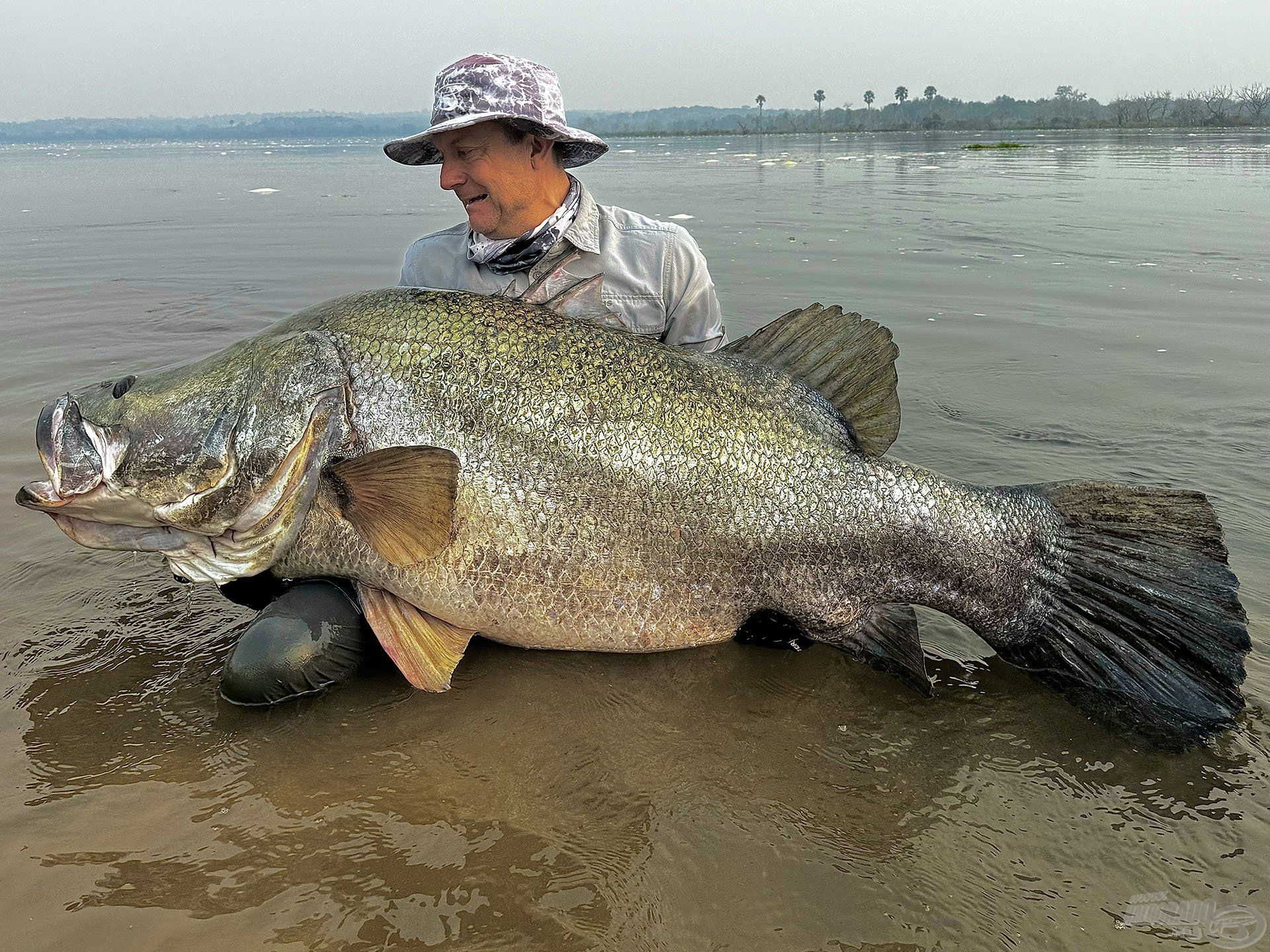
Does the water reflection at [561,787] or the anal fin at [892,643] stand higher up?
the anal fin at [892,643]

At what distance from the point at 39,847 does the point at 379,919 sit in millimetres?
990

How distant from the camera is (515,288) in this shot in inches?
155

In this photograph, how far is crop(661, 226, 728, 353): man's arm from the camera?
4.10 metres

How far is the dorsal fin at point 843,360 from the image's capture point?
3.22 m

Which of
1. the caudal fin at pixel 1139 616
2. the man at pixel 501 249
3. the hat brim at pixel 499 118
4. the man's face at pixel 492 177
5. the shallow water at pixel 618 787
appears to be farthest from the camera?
the man's face at pixel 492 177

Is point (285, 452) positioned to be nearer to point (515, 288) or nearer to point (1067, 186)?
point (515, 288)

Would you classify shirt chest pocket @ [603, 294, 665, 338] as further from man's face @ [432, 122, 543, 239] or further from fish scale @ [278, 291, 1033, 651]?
fish scale @ [278, 291, 1033, 651]

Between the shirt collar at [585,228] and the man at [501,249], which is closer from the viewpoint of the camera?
the man at [501,249]

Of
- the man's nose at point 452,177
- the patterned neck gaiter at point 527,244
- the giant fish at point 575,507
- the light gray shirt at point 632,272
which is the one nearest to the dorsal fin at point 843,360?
the giant fish at point 575,507

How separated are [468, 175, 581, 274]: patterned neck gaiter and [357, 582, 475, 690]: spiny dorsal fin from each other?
5.20 ft

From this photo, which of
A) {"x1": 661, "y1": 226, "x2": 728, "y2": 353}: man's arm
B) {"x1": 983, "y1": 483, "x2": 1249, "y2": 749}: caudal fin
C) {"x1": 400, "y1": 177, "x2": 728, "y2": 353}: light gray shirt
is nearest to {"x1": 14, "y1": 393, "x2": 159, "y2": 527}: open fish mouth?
{"x1": 400, "y1": 177, "x2": 728, "y2": 353}: light gray shirt

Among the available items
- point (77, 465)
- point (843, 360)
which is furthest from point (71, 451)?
point (843, 360)

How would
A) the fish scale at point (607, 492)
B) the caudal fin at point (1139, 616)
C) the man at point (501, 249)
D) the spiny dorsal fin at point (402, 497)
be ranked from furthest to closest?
the man at point (501, 249) → the fish scale at point (607, 492) → the spiny dorsal fin at point (402, 497) → the caudal fin at point (1139, 616)

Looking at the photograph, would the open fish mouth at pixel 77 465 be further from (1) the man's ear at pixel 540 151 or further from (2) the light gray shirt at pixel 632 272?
(1) the man's ear at pixel 540 151
